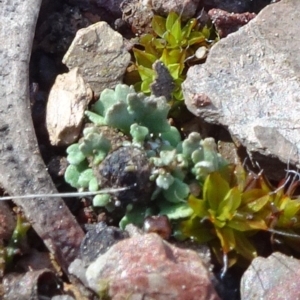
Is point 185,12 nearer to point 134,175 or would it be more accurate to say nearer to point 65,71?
point 65,71

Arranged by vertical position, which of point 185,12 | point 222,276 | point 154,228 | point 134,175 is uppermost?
point 185,12

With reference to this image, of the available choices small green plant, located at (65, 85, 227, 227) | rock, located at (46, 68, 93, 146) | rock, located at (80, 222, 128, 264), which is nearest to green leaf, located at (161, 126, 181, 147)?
small green plant, located at (65, 85, 227, 227)

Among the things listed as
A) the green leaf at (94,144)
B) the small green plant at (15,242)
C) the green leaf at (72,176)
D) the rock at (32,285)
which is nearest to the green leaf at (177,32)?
the green leaf at (94,144)

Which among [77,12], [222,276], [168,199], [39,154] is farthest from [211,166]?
[77,12]

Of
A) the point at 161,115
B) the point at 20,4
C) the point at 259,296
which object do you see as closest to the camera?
the point at 259,296

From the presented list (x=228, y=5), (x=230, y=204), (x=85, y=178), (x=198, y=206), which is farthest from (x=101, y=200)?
(x=228, y=5)

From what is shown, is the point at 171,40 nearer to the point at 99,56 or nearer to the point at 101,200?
the point at 99,56

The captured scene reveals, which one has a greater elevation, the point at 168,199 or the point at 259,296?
the point at 168,199

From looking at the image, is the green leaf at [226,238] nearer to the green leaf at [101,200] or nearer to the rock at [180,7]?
the green leaf at [101,200]
